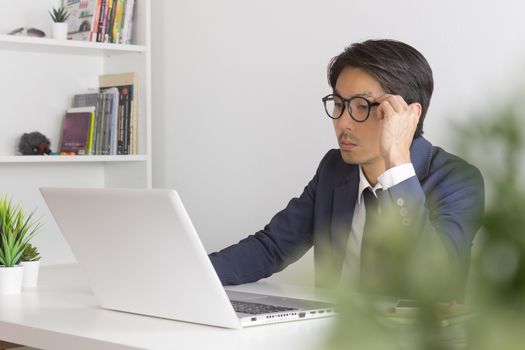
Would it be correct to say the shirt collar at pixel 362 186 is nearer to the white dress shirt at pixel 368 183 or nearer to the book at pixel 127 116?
the white dress shirt at pixel 368 183

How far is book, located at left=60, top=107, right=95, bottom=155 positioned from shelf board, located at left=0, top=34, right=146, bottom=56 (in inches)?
9.9

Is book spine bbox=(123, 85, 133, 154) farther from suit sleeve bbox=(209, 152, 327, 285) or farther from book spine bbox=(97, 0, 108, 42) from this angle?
suit sleeve bbox=(209, 152, 327, 285)

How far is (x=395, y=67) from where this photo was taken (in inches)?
90.7

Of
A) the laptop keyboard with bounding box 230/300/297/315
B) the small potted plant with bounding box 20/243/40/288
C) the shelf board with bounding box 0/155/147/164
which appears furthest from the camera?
the shelf board with bounding box 0/155/147/164

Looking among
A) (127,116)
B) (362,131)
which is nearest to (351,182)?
(362,131)

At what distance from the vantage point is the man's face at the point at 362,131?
7.47ft

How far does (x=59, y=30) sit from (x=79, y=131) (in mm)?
425

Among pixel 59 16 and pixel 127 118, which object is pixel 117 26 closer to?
pixel 59 16

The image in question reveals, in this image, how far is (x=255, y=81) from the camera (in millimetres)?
3453

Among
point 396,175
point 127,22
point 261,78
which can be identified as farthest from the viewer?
point 127,22

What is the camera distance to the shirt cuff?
6.62ft

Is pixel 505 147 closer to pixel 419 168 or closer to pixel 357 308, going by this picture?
pixel 357 308

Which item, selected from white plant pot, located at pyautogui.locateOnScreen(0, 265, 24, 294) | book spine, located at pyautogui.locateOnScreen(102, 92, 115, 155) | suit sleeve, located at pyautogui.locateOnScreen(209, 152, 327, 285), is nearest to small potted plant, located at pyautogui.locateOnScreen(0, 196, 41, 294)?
white plant pot, located at pyautogui.locateOnScreen(0, 265, 24, 294)

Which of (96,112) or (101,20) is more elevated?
(101,20)
